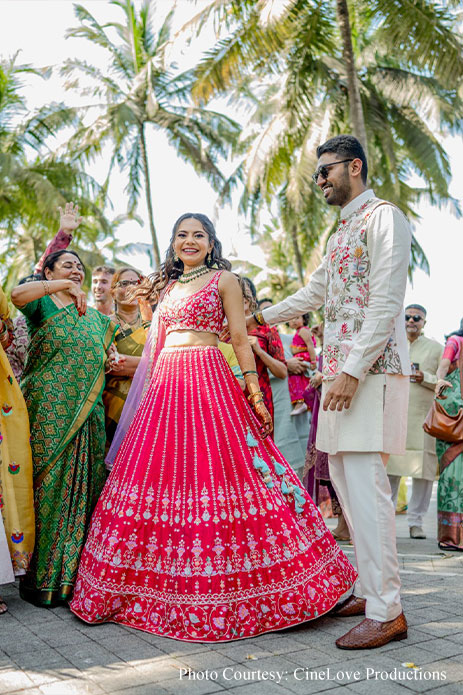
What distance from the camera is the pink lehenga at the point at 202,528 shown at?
122 inches

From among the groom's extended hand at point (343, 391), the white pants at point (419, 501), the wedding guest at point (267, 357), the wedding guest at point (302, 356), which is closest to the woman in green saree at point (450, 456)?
the white pants at point (419, 501)

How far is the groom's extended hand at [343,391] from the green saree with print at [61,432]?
1671mm

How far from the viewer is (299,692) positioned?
2475 mm

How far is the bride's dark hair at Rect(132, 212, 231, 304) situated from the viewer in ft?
12.8

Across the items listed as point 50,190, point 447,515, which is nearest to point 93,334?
point 447,515

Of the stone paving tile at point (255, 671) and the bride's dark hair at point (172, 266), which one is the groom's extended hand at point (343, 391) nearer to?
the stone paving tile at point (255, 671)

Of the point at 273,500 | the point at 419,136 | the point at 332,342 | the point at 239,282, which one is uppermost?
the point at 419,136

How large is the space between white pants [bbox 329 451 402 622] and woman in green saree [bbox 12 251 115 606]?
5.45ft

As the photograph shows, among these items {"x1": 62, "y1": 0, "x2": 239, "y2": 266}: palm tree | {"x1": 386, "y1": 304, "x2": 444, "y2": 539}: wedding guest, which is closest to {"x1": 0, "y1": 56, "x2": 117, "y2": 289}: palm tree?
{"x1": 62, "y1": 0, "x2": 239, "y2": 266}: palm tree

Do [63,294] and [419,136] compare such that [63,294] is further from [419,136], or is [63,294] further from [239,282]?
[419,136]

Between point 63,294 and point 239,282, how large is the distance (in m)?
1.14

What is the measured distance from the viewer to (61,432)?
13.0ft

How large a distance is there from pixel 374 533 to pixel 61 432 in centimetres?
192

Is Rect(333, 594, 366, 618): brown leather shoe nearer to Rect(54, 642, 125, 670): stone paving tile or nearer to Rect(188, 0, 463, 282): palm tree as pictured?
Rect(54, 642, 125, 670): stone paving tile
